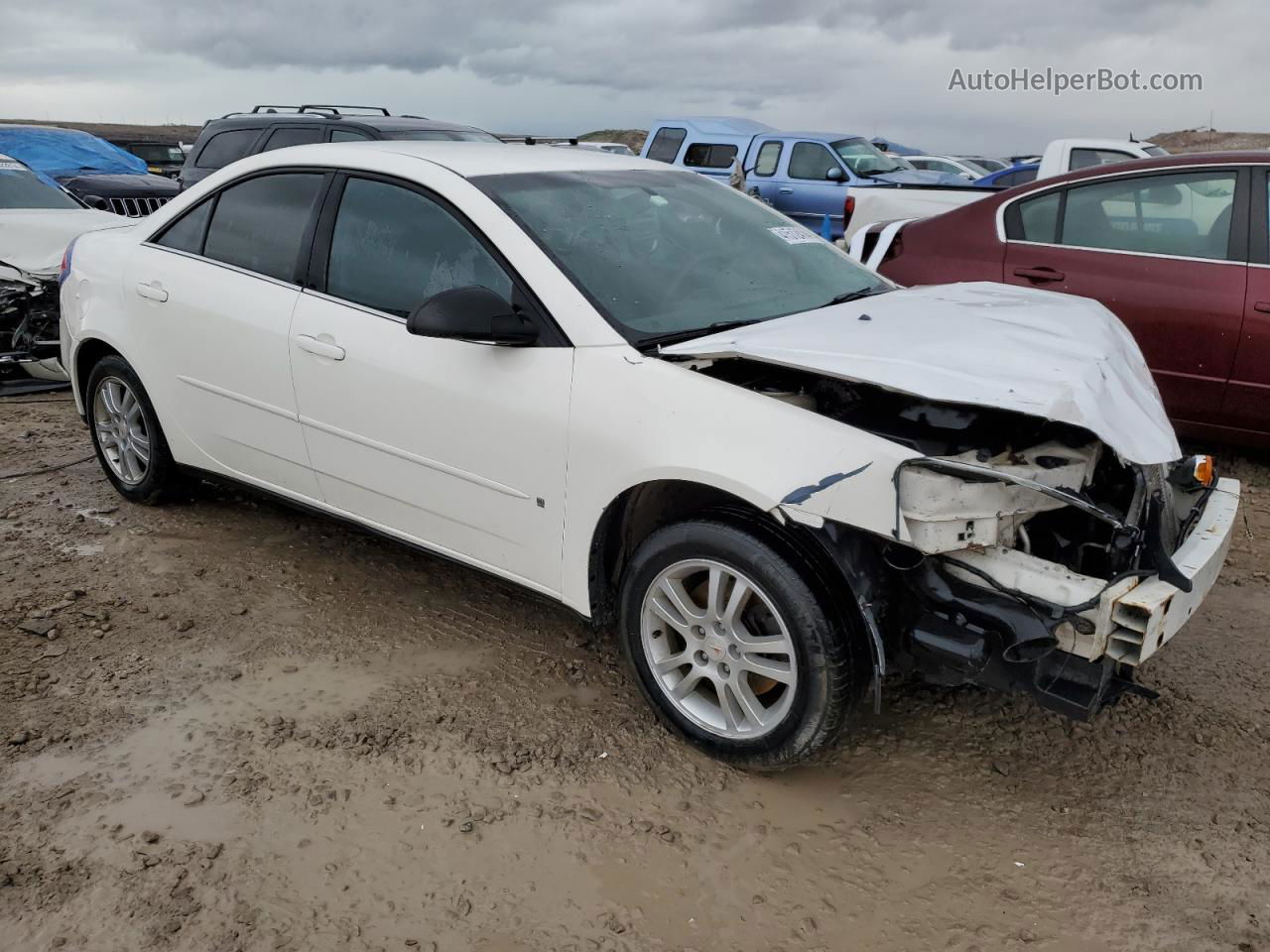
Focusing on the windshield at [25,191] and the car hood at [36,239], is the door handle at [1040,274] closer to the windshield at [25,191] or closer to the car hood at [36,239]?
the car hood at [36,239]

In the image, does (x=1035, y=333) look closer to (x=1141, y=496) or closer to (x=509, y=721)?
(x=1141, y=496)

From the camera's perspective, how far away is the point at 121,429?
4.86m

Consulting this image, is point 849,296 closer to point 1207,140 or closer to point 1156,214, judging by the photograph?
point 1156,214

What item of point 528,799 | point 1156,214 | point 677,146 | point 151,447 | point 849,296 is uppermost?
point 677,146

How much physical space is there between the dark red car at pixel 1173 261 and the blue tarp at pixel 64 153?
475 inches

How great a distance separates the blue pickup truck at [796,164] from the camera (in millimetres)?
14094

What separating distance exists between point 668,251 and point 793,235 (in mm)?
768

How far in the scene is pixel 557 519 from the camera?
3197 millimetres

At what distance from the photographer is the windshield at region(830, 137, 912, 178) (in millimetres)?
14334

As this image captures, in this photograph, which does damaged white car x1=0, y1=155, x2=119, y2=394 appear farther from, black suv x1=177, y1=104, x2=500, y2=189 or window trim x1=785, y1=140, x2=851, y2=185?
window trim x1=785, y1=140, x2=851, y2=185

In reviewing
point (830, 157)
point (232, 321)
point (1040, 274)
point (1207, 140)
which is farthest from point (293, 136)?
point (1207, 140)

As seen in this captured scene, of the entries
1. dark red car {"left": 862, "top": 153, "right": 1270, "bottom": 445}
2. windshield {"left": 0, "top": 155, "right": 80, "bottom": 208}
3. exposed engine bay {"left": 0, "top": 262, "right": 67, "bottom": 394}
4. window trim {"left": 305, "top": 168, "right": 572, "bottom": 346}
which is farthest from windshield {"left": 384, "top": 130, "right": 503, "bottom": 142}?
window trim {"left": 305, "top": 168, "right": 572, "bottom": 346}

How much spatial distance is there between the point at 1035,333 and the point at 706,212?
4.33 feet

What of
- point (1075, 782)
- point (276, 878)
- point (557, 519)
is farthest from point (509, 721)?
point (1075, 782)
